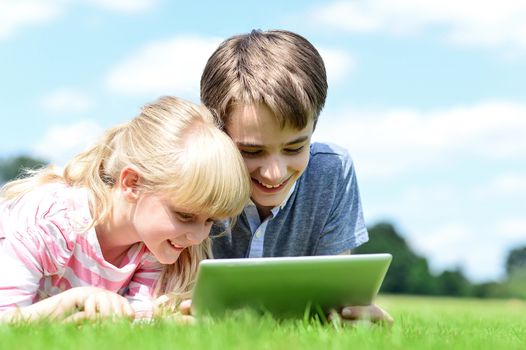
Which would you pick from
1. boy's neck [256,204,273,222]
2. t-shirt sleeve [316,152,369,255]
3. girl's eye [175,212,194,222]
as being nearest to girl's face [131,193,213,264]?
girl's eye [175,212,194,222]

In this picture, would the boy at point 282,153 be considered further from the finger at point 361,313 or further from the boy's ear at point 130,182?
the boy's ear at point 130,182

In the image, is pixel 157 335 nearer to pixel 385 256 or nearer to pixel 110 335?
pixel 110 335

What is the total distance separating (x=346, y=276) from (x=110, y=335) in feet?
3.93

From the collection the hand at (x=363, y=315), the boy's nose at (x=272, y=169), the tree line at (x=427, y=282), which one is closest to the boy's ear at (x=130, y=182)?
the boy's nose at (x=272, y=169)

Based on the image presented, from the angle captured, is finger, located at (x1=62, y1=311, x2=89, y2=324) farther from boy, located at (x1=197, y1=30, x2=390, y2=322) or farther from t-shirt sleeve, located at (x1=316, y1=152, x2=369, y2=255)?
t-shirt sleeve, located at (x1=316, y1=152, x2=369, y2=255)

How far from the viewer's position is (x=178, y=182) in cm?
377

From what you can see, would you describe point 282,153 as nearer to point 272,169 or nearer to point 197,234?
point 272,169

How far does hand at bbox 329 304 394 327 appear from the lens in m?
3.72

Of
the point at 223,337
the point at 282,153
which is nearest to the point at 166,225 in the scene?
the point at 282,153

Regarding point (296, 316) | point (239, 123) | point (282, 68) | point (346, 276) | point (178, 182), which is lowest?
point (296, 316)

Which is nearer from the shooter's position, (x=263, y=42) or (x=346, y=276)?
(x=346, y=276)

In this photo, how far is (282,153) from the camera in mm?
4125

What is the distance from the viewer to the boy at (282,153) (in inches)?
159

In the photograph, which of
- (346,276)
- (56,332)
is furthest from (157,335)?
(346,276)
